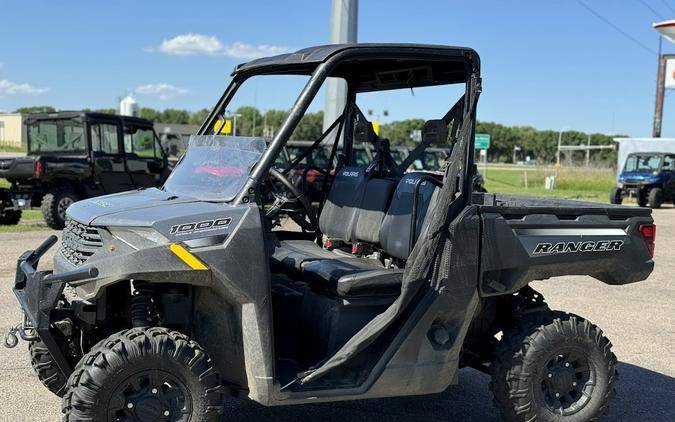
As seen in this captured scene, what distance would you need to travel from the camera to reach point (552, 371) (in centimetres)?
454

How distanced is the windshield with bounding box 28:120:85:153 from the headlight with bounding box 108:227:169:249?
12650 millimetres

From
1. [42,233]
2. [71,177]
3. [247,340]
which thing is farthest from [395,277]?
[71,177]

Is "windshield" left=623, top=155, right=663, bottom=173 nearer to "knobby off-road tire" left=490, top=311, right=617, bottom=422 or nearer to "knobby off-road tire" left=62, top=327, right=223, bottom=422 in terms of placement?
"knobby off-road tire" left=490, top=311, right=617, bottom=422

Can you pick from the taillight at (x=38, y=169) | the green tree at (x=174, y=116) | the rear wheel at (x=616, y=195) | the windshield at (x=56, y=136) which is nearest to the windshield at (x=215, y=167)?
the taillight at (x=38, y=169)

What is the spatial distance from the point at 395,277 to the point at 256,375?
39.3 inches

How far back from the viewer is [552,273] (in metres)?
4.55

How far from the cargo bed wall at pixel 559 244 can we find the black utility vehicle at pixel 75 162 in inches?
469

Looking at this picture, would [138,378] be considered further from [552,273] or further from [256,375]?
[552,273]

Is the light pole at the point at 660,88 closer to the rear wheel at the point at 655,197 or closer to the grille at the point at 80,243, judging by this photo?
the rear wheel at the point at 655,197

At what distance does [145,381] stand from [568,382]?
2.55 meters

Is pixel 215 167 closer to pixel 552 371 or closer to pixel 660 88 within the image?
pixel 552 371

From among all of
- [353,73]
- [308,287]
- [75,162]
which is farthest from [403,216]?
[75,162]

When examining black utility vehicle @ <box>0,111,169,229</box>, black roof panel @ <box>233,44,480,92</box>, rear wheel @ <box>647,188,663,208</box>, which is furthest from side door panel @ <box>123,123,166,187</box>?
rear wheel @ <box>647,188,663,208</box>

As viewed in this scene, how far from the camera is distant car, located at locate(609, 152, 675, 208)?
25.7m
